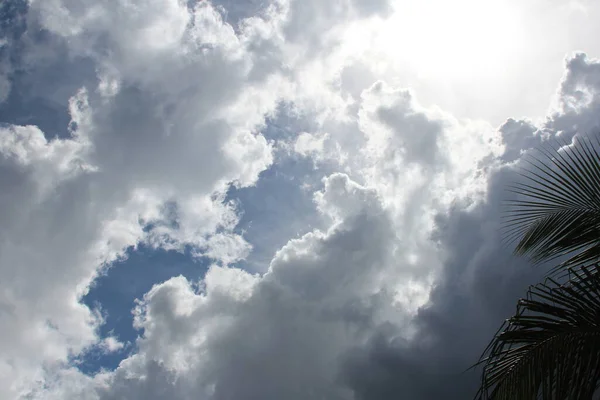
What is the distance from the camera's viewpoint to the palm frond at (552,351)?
5082mm

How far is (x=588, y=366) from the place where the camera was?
201 inches

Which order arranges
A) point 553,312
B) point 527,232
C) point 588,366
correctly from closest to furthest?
point 588,366, point 553,312, point 527,232

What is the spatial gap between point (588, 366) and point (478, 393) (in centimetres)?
131

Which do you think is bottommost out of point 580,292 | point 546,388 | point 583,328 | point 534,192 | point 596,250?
point 546,388

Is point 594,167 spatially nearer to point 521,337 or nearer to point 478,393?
point 521,337

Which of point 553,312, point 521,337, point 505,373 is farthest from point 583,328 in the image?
point 505,373

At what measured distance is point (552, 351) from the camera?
5.27 m

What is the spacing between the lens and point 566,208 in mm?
6801

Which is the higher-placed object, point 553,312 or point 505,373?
point 553,312

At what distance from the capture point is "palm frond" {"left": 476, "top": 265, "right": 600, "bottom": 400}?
5.08m

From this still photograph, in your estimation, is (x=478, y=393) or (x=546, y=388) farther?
(x=478, y=393)

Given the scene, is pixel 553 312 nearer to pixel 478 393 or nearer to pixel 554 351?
pixel 554 351

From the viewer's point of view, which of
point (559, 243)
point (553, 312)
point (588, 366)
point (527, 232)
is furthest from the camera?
point (527, 232)

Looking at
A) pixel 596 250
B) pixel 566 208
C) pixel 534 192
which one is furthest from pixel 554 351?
pixel 534 192
